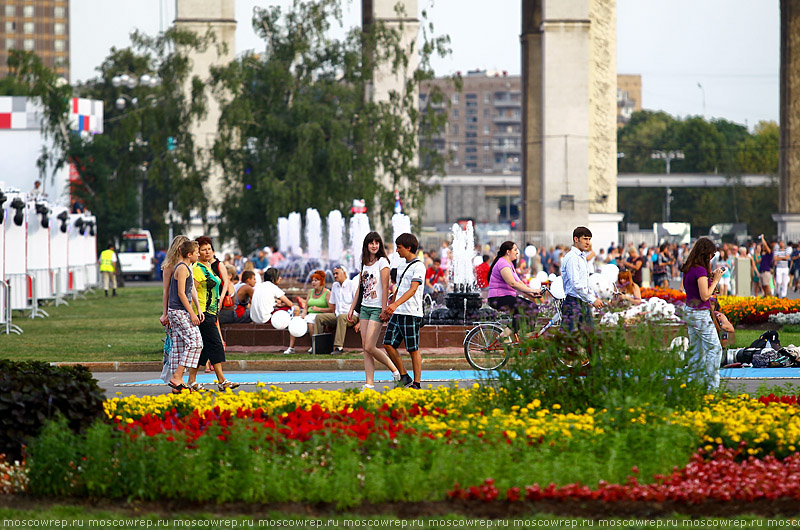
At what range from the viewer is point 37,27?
17050 cm

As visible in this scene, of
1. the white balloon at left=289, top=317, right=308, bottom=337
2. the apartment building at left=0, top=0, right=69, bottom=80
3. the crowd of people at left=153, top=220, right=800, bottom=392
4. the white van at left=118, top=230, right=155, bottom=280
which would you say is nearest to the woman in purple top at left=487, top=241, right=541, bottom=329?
the crowd of people at left=153, top=220, right=800, bottom=392

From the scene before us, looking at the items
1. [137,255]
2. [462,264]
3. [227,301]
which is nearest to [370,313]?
[227,301]

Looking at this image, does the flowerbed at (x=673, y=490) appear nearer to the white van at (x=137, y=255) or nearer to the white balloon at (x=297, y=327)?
the white balloon at (x=297, y=327)

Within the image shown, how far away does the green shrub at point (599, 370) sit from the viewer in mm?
9398

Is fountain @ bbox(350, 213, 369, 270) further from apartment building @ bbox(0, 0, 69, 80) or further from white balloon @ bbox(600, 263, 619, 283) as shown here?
apartment building @ bbox(0, 0, 69, 80)

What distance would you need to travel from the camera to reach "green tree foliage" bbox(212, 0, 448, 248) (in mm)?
42156

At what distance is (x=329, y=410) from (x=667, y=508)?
11.1 ft

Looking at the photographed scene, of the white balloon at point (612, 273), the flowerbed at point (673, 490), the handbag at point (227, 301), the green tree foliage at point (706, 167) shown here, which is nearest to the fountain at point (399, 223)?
the white balloon at point (612, 273)

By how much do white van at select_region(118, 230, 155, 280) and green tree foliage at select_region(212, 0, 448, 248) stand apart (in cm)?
2215

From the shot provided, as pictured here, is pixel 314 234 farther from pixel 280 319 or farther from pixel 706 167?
pixel 706 167

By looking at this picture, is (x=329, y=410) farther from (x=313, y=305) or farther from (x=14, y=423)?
(x=313, y=305)

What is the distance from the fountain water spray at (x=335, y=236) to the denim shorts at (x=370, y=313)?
28425 mm

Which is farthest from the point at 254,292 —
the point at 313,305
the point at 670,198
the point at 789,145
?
the point at 670,198

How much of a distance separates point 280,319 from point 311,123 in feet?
74.9
